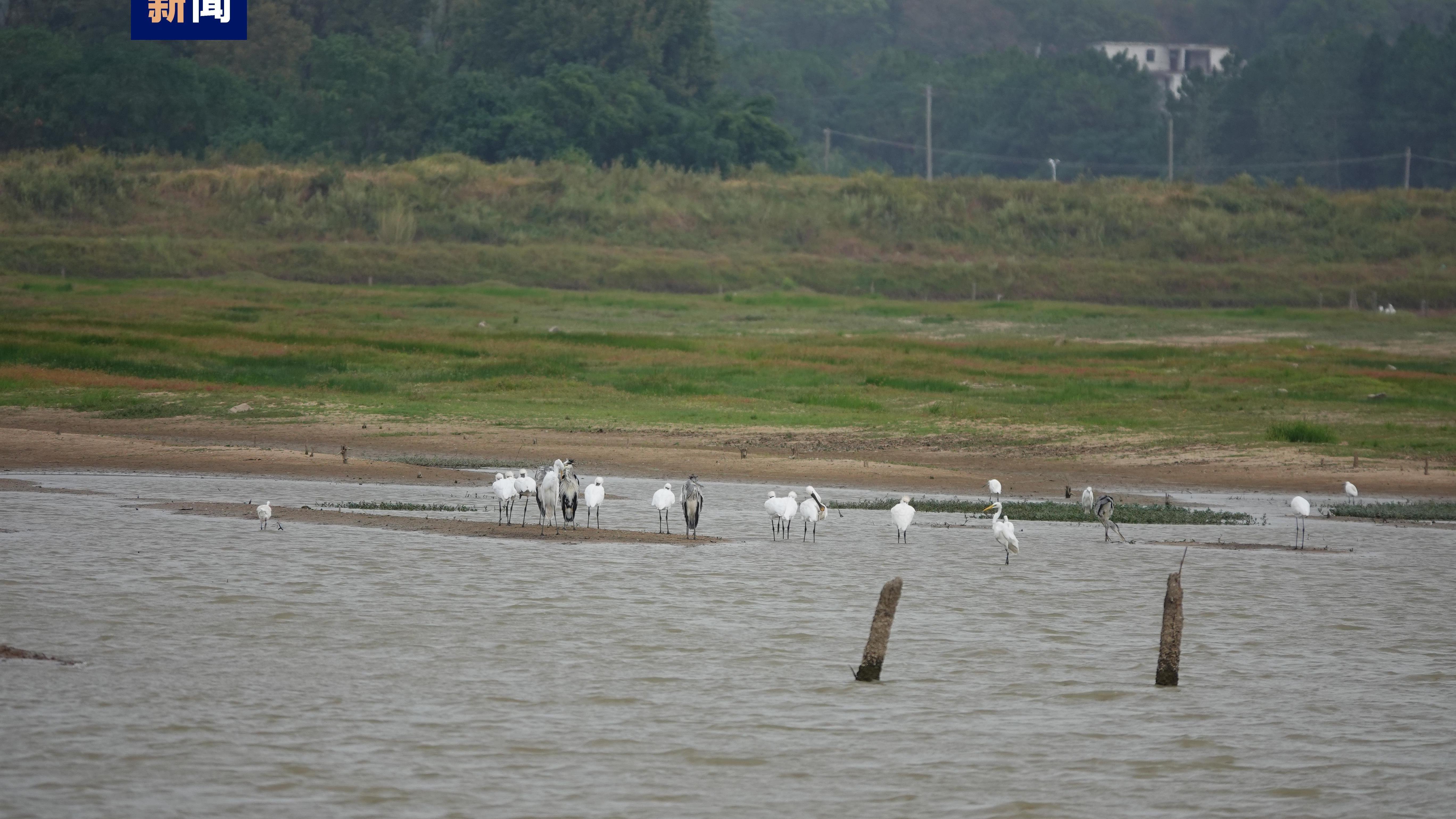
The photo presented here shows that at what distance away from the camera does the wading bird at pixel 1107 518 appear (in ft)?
67.9

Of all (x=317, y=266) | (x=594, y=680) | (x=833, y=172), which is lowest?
(x=594, y=680)

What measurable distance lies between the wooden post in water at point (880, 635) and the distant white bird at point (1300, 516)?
346 inches

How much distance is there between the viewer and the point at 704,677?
14.2 m

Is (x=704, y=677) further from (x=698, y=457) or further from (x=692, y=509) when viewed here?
(x=698, y=457)

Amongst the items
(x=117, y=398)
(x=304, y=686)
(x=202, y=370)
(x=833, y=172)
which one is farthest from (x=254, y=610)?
(x=833, y=172)

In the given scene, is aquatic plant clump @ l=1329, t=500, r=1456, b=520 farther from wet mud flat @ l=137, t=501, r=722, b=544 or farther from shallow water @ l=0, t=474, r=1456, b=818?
wet mud flat @ l=137, t=501, r=722, b=544

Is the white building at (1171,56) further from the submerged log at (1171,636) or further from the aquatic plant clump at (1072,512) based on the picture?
the submerged log at (1171,636)

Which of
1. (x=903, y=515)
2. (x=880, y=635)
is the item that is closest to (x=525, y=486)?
(x=903, y=515)

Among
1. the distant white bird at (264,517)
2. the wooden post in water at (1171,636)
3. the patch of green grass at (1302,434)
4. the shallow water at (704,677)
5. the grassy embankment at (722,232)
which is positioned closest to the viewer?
the shallow water at (704,677)

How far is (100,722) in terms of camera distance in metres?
12.2

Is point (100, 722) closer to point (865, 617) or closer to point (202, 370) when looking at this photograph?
point (865, 617)

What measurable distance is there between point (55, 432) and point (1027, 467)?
17.2m

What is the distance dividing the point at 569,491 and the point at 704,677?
285 inches

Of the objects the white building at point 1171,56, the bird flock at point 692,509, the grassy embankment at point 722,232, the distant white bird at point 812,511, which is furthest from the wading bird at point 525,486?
the white building at point 1171,56
